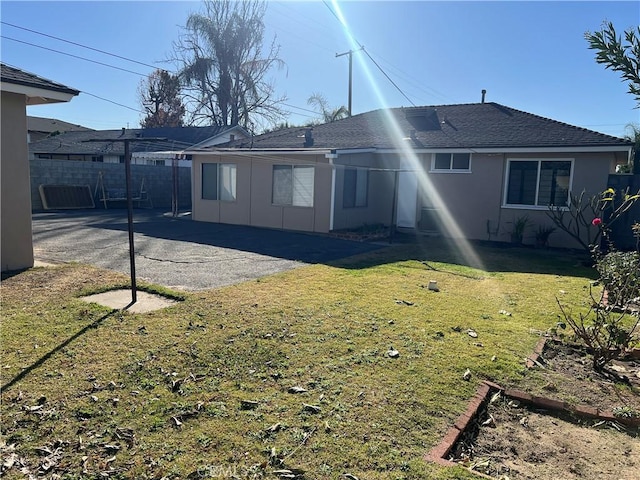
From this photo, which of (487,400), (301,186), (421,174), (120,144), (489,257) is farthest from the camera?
(120,144)

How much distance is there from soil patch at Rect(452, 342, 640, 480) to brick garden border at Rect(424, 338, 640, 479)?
3cm

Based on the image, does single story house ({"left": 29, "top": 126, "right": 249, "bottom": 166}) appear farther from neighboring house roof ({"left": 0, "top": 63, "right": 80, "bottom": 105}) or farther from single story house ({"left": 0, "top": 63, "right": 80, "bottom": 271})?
single story house ({"left": 0, "top": 63, "right": 80, "bottom": 271})

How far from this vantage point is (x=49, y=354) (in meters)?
4.08

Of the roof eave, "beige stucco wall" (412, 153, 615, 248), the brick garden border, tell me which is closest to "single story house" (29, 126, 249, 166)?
"beige stucco wall" (412, 153, 615, 248)

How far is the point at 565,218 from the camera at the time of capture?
1191cm

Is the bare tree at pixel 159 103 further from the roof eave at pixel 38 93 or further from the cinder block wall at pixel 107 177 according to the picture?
the roof eave at pixel 38 93

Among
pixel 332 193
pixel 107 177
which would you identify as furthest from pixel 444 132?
pixel 107 177

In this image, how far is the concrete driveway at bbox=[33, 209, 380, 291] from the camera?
7.78 m

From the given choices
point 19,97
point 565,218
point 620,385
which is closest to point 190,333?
point 620,385

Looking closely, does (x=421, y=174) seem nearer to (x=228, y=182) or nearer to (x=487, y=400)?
(x=228, y=182)

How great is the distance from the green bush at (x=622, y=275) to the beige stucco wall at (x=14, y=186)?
8.25 metres

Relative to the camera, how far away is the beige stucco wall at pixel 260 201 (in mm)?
13289

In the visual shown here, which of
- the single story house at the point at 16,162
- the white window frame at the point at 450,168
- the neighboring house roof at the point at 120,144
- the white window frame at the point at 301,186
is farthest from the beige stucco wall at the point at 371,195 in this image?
the neighboring house roof at the point at 120,144

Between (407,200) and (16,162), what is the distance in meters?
10.6
